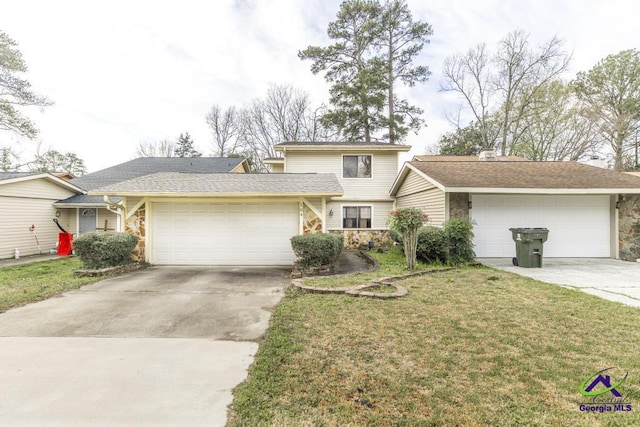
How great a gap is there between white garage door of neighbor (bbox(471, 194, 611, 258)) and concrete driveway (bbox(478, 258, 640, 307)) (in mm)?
355

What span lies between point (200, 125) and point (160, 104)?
352 inches

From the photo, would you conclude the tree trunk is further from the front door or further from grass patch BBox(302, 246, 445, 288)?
the front door

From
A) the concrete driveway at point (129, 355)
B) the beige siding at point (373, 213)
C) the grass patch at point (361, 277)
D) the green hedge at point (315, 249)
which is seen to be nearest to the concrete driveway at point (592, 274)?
the grass patch at point (361, 277)

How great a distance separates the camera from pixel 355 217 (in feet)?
47.5

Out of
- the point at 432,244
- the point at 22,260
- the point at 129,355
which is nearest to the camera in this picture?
the point at 129,355

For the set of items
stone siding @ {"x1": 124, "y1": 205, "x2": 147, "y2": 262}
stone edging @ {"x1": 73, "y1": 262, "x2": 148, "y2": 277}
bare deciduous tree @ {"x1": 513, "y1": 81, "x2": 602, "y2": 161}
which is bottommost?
stone edging @ {"x1": 73, "y1": 262, "x2": 148, "y2": 277}

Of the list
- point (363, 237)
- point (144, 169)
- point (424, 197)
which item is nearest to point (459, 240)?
point (424, 197)

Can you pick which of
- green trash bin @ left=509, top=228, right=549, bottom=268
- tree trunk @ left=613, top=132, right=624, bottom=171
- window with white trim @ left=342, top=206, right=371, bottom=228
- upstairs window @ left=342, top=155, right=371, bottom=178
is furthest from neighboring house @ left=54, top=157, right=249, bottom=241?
tree trunk @ left=613, top=132, right=624, bottom=171

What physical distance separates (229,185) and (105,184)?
31.4ft

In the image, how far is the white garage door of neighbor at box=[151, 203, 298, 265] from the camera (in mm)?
9039

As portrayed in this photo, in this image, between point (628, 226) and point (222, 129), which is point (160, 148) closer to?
point (222, 129)

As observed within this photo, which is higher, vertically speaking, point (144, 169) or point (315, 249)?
point (144, 169)

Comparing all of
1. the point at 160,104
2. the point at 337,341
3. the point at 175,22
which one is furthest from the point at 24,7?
the point at 337,341

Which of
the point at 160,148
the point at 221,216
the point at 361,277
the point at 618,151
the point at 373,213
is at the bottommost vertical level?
the point at 361,277
